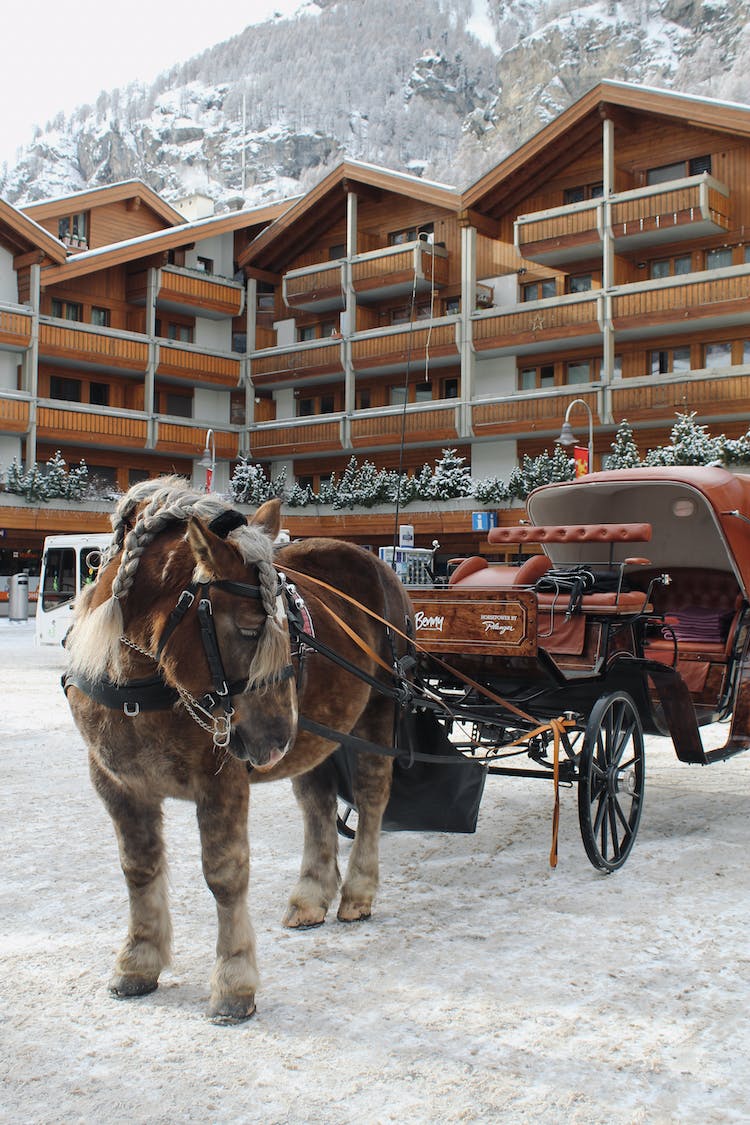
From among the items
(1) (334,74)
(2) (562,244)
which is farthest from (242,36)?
(2) (562,244)

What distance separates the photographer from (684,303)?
30094mm

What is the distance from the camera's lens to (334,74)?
145625 mm

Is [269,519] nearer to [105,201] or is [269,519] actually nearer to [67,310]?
[67,310]

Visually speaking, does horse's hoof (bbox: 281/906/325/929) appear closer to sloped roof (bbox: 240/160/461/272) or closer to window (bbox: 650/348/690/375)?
window (bbox: 650/348/690/375)

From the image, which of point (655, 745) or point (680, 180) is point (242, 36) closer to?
point (680, 180)

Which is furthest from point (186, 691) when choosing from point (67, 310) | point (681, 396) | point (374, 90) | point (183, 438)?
point (374, 90)

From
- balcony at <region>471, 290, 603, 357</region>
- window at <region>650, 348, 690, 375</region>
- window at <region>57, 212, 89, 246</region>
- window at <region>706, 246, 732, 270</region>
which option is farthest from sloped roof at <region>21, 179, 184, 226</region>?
window at <region>706, 246, 732, 270</region>

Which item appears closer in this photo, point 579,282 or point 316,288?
point 579,282

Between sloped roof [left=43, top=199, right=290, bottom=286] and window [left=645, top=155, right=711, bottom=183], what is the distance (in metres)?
17.1

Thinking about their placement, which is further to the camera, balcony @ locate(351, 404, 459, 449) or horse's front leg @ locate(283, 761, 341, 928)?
balcony @ locate(351, 404, 459, 449)

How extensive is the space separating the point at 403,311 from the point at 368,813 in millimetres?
35661

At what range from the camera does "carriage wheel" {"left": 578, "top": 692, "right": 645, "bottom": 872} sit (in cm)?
513

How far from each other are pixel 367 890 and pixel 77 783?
3.80 meters

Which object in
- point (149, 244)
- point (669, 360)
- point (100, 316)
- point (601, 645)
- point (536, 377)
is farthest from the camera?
point (100, 316)
